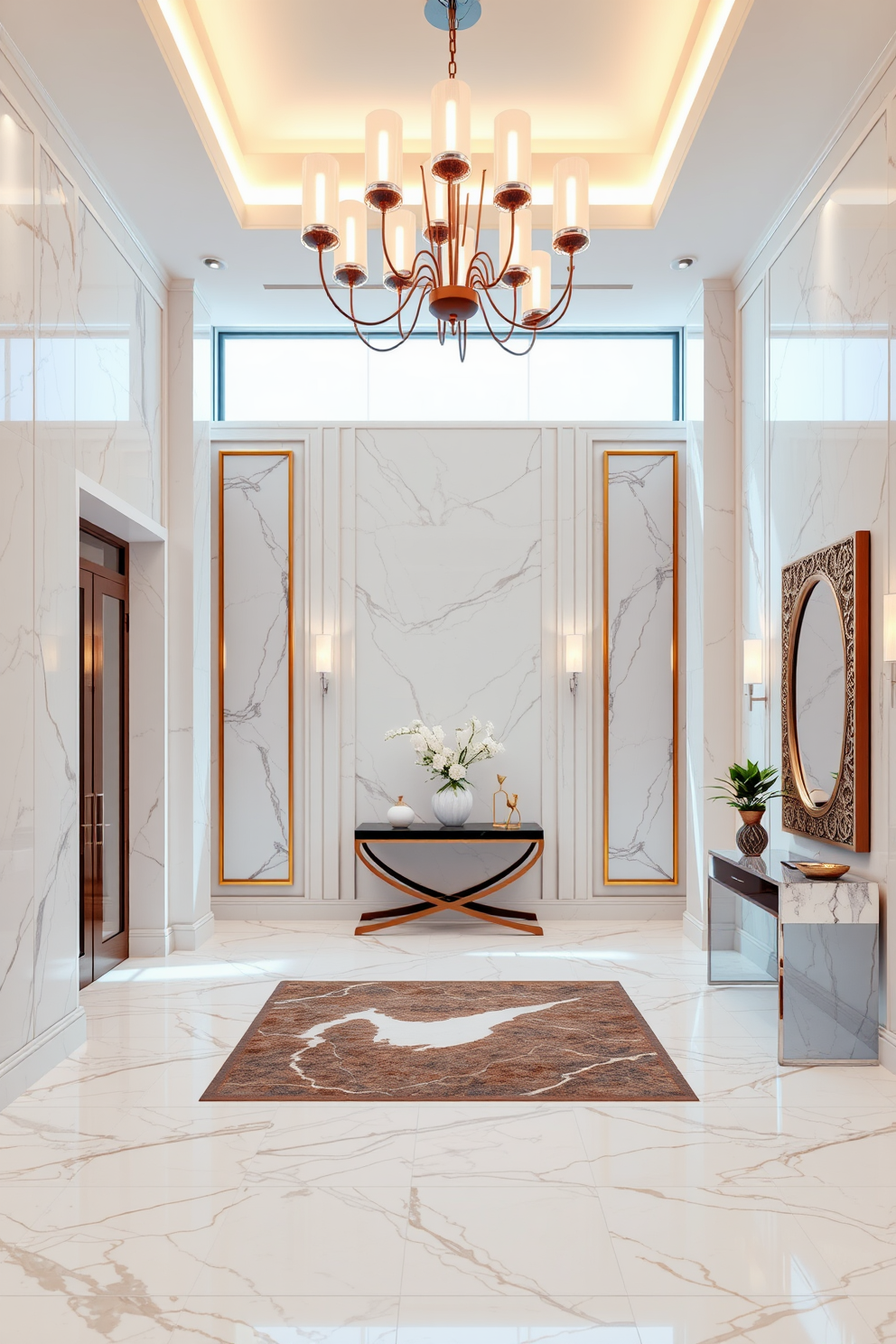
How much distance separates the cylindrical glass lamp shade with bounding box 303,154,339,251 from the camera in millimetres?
3371

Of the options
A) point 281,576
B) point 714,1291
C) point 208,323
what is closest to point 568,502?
point 281,576

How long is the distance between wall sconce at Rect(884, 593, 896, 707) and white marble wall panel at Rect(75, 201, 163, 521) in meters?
3.15

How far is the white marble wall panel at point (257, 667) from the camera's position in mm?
6305

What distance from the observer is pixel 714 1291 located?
84.4 inches

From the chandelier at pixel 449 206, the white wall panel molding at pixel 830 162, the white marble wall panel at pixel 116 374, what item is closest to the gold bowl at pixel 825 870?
the chandelier at pixel 449 206

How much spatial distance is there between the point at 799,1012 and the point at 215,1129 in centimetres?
207

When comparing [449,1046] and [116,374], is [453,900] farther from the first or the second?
[116,374]

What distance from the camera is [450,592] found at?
6.42 m

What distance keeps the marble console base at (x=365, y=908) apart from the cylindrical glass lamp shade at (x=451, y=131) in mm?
4384

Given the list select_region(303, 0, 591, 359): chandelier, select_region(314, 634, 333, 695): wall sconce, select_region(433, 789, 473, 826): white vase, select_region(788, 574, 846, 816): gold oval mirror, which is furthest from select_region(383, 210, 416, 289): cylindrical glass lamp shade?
select_region(433, 789, 473, 826): white vase

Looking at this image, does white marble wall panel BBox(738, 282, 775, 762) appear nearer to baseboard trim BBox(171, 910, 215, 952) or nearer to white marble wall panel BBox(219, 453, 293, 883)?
white marble wall panel BBox(219, 453, 293, 883)

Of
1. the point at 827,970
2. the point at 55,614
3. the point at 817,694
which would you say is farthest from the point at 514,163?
the point at 827,970

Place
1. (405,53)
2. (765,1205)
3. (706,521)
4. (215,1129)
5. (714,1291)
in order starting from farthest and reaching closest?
(706,521)
(405,53)
(215,1129)
(765,1205)
(714,1291)

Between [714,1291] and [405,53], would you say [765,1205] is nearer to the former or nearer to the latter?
[714,1291]
